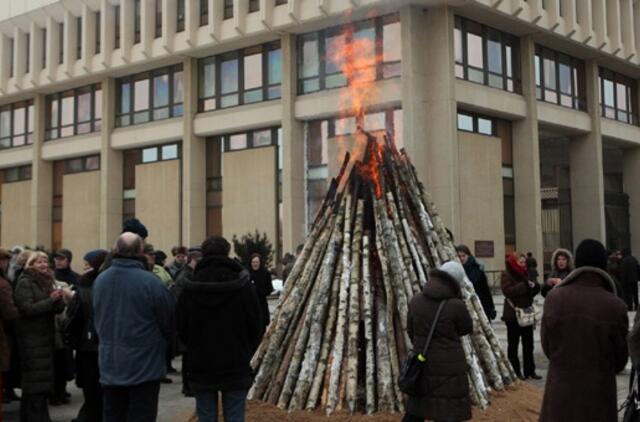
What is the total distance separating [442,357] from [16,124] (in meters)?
40.1

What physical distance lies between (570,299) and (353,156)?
170 inches

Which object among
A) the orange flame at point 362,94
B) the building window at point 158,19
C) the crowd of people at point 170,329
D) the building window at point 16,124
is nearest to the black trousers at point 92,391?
the crowd of people at point 170,329

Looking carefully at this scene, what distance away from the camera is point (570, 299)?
488cm

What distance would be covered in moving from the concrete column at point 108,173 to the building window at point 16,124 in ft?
21.0

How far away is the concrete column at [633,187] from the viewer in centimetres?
3762

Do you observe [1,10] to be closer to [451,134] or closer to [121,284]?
[451,134]

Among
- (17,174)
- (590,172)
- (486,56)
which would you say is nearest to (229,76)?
(486,56)

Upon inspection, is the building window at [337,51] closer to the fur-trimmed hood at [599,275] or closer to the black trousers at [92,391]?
the black trousers at [92,391]

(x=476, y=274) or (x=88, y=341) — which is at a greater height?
(x=476, y=274)

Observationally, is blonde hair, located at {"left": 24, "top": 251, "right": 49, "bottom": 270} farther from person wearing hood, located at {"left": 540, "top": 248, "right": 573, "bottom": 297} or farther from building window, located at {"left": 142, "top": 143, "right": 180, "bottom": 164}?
building window, located at {"left": 142, "top": 143, "right": 180, "bottom": 164}

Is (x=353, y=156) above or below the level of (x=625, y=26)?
below

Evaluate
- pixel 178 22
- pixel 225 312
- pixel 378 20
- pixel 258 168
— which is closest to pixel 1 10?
pixel 178 22

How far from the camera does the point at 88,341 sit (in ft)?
24.0

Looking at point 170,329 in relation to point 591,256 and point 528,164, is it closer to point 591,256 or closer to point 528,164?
point 591,256
